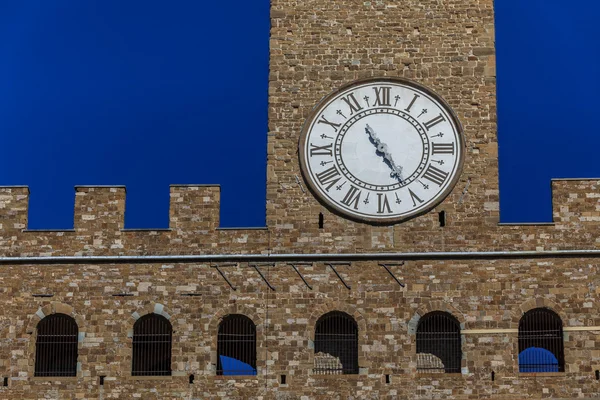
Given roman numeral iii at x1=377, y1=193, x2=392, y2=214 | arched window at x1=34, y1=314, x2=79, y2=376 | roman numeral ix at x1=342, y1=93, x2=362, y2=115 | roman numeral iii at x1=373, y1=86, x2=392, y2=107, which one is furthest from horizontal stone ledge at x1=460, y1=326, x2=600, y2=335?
arched window at x1=34, y1=314, x2=79, y2=376

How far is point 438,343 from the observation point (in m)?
38.7

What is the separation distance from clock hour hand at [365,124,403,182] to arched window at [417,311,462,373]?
10.6 ft

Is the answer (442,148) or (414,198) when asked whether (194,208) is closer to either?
(414,198)

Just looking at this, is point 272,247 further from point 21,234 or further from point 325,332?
point 21,234

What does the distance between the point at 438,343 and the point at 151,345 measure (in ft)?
20.3

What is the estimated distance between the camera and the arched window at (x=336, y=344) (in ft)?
127

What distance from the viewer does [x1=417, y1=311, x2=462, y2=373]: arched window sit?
38.5 meters

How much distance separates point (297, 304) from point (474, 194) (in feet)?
14.8

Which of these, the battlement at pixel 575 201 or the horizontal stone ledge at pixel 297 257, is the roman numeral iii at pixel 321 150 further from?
the battlement at pixel 575 201

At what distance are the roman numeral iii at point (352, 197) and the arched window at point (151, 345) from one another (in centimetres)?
464

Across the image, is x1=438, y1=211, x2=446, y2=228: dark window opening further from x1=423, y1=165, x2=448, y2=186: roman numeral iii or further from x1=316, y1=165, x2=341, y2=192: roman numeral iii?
x1=316, y1=165, x2=341, y2=192: roman numeral iii

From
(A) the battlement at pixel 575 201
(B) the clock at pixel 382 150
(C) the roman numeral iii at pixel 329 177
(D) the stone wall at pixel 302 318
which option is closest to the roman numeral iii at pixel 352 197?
(B) the clock at pixel 382 150

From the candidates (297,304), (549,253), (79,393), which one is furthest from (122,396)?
(549,253)

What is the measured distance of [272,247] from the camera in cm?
3916
